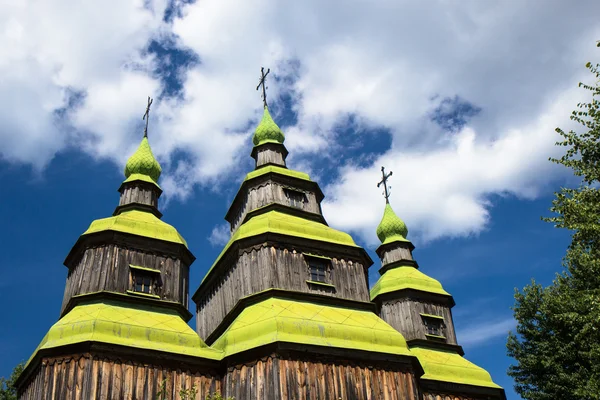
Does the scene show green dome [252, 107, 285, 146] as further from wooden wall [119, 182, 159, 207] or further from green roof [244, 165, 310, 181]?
wooden wall [119, 182, 159, 207]

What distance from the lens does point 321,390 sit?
18.1 m

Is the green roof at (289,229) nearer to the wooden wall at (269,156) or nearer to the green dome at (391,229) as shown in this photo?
the wooden wall at (269,156)

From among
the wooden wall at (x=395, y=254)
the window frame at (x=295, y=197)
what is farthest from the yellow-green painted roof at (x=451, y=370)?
the window frame at (x=295, y=197)

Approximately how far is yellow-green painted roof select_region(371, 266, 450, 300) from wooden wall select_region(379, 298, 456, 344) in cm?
61

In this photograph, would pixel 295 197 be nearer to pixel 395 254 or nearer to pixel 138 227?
pixel 138 227

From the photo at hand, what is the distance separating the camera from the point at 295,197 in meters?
26.3

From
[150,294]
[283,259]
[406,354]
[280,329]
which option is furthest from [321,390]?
[150,294]

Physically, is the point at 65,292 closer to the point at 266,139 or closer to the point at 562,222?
the point at 266,139

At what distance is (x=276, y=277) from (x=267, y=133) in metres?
10.1

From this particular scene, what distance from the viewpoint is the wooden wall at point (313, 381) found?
1781 centimetres

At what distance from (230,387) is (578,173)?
12.5 m

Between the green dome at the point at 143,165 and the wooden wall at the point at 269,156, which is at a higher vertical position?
the wooden wall at the point at 269,156

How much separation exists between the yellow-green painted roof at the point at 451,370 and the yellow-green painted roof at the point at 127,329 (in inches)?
388

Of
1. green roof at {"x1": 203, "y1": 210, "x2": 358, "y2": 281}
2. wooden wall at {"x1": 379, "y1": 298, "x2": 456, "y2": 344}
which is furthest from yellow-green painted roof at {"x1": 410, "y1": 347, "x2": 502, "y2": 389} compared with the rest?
green roof at {"x1": 203, "y1": 210, "x2": 358, "y2": 281}
